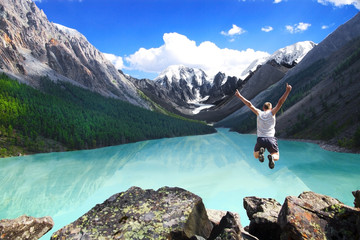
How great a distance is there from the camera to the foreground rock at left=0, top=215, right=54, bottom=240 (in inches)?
253

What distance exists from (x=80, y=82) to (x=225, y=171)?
489ft

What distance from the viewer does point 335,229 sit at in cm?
518

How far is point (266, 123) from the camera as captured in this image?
802 cm

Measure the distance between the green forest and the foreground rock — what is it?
61372 mm

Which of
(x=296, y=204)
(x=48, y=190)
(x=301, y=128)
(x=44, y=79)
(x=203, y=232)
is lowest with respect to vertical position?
(x=48, y=190)

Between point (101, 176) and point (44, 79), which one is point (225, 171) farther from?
point (44, 79)

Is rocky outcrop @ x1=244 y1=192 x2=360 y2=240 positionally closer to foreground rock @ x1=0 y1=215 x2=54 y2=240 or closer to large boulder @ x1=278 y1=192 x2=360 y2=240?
large boulder @ x1=278 y1=192 x2=360 y2=240

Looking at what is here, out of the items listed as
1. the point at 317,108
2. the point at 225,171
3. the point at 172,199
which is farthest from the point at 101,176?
the point at 317,108

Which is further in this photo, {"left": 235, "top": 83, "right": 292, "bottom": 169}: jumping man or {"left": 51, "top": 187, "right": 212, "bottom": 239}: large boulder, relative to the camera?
{"left": 235, "top": 83, "right": 292, "bottom": 169}: jumping man

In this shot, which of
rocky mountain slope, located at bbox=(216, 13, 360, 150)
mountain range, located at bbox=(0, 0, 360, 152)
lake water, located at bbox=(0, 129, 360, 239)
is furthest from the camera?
mountain range, located at bbox=(0, 0, 360, 152)

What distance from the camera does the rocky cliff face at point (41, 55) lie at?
115531 millimetres

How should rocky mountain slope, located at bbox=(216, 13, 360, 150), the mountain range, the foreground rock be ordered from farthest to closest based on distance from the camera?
the mountain range → rocky mountain slope, located at bbox=(216, 13, 360, 150) → the foreground rock

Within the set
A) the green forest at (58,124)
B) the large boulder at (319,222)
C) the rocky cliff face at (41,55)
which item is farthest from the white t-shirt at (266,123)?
the rocky cliff face at (41,55)

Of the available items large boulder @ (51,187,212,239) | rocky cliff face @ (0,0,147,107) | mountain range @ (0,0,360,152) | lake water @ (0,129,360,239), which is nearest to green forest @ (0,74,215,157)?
rocky cliff face @ (0,0,147,107)
